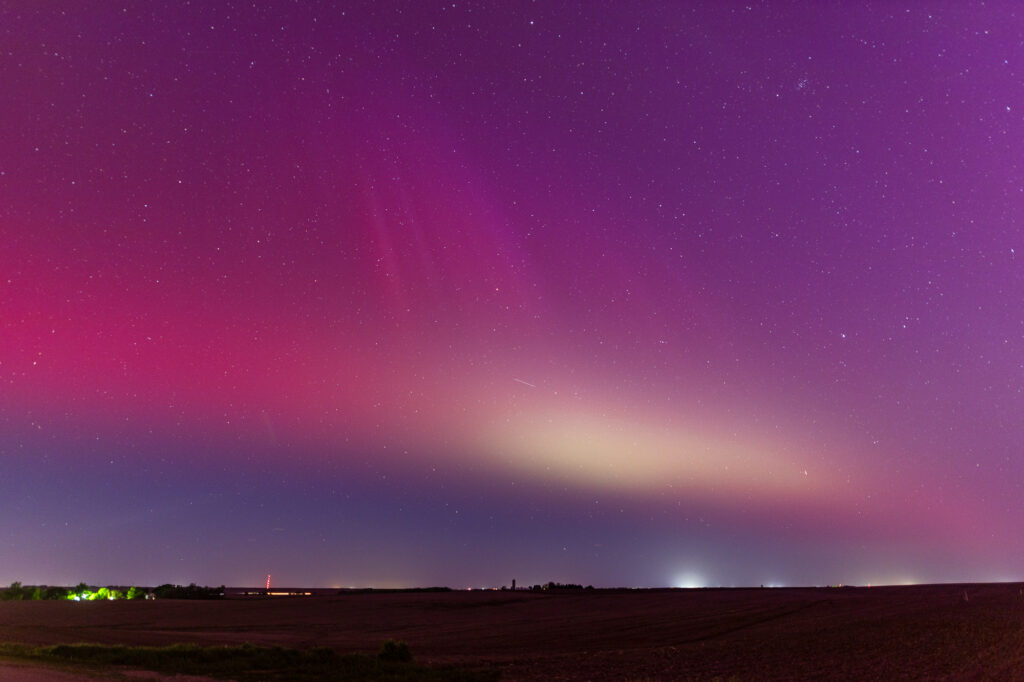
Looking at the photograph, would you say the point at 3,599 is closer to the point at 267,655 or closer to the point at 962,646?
the point at 267,655

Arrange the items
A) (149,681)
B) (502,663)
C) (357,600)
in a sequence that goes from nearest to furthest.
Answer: (149,681) → (502,663) → (357,600)

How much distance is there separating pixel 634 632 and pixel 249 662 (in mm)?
24252

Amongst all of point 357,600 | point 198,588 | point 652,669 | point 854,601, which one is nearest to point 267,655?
point 652,669

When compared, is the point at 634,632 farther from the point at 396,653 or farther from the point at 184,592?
the point at 184,592

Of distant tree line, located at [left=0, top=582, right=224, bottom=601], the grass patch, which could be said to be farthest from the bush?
distant tree line, located at [left=0, top=582, right=224, bottom=601]

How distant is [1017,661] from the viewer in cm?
2464

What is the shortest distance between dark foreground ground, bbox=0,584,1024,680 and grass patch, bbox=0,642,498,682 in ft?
9.96

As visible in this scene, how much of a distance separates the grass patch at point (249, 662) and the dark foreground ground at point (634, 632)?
119 inches

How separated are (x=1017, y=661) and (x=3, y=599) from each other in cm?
8315

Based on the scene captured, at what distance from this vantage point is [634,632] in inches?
1823

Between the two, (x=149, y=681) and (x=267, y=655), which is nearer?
(x=149, y=681)

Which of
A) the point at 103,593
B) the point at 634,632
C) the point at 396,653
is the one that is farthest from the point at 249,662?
the point at 103,593

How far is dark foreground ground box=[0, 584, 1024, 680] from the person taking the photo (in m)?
27.3

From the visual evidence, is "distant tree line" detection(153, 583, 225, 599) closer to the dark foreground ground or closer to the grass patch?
the dark foreground ground
